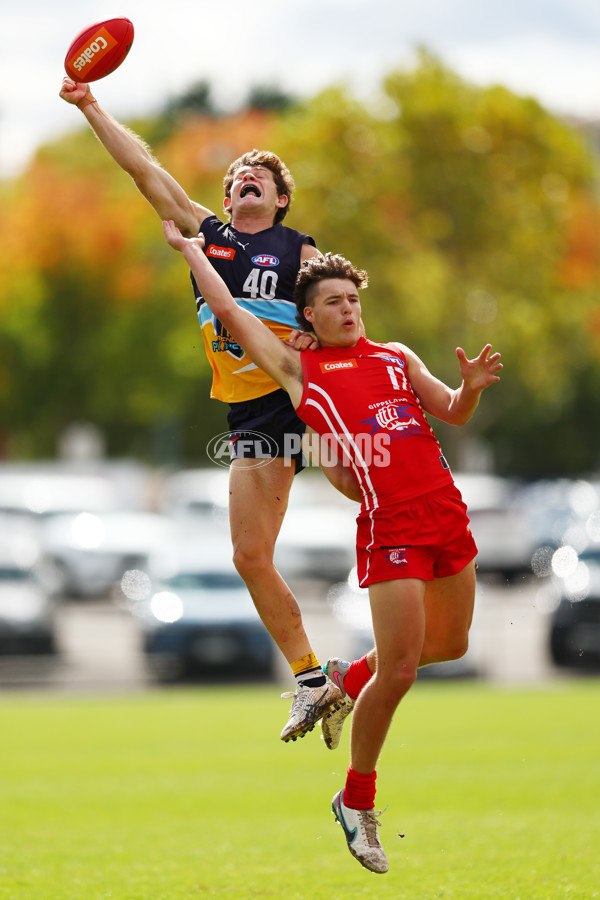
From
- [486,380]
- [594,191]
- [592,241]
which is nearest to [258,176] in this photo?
[486,380]

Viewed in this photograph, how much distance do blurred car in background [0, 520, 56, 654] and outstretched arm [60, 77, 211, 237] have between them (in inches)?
637

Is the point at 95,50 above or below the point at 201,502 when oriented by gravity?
below

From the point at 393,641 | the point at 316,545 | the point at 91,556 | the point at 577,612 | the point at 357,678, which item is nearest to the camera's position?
the point at 393,641

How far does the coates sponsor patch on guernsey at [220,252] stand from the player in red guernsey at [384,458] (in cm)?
22

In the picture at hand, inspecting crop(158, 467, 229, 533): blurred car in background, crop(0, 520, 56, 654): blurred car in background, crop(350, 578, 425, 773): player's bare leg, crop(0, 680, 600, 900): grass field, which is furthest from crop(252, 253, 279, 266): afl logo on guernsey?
crop(158, 467, 229, 533): blurred car in background

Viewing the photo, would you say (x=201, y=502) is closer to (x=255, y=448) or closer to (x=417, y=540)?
(x=255, y=448)

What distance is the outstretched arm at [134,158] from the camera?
629 centimetres

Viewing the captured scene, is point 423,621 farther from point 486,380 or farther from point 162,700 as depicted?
point 162,700

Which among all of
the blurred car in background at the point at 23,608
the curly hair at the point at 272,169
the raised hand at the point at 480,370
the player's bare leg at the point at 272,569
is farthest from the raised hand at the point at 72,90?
the blurred car in background at the point at 23,608

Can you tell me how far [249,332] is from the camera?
5855 mm

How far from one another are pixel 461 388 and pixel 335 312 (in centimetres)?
66

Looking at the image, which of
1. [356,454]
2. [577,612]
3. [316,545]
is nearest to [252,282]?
[356,454]

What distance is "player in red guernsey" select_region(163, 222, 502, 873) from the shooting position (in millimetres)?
5816

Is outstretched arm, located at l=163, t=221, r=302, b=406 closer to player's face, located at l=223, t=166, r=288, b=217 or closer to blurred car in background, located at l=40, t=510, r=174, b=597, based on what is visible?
player's face, located at l=223, t=166, r=288, b=217
